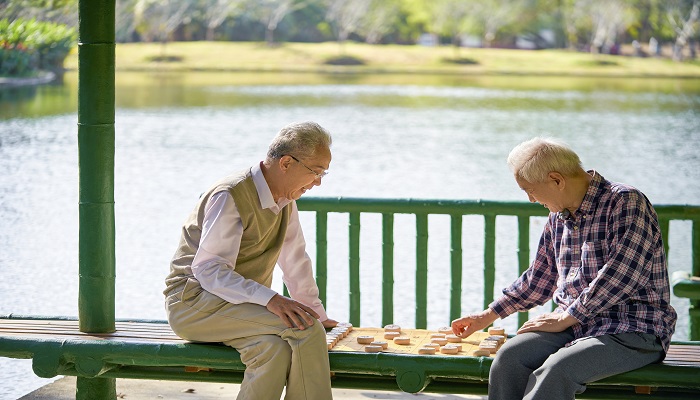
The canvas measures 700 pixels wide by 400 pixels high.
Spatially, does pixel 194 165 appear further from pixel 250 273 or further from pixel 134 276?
pixel 250 273

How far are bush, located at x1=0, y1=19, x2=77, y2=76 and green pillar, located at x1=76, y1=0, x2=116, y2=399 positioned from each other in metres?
6.51

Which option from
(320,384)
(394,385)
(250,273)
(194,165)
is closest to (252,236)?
(250,273)

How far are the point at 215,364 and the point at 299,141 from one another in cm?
72

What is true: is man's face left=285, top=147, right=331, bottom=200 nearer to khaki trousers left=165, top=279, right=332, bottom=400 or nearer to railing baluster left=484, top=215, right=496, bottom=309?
khaki trousers left=165, top=279, right=332, bottom=400

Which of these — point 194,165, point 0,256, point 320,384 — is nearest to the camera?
point 320,384

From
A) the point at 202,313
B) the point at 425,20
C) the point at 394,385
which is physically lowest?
the point at 394,385

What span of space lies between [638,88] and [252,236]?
22.2m

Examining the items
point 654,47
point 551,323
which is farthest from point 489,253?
point 654,47

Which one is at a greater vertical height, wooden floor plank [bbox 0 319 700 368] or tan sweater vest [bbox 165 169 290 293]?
tan sweater vest [bbox 165 169 290 293]

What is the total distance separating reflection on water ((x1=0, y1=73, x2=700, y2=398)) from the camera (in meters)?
7.83

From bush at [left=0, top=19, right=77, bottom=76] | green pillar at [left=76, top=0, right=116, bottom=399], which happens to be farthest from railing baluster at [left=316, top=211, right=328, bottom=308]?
bush at [left=0, top=19, right=77, bottom=76]

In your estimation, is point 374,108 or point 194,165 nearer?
point 194,165

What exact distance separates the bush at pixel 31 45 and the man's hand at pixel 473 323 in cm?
718

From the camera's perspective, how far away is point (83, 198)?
11.2 ft
